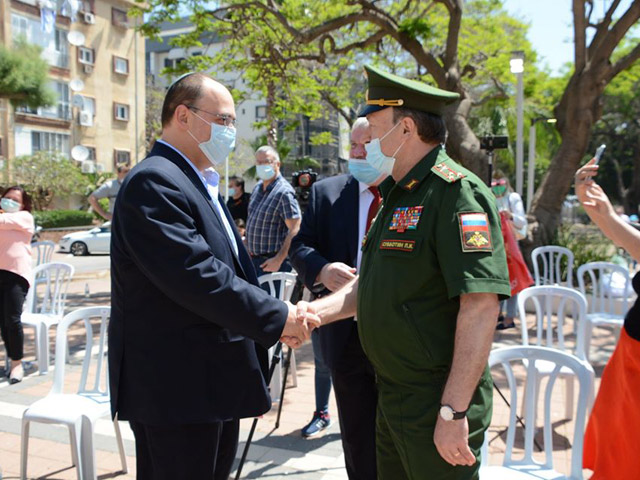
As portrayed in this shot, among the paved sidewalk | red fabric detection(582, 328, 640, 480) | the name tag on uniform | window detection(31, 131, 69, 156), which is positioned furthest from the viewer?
window detection(31, 131, 69, 156)

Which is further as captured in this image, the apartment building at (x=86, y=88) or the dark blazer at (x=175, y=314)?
the apartment building at (x=86, y=88)

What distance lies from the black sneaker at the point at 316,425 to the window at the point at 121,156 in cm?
2988

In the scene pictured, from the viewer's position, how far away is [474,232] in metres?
1.71

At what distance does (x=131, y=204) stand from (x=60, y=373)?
193 centimetres

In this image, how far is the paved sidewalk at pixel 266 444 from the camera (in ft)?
11.4

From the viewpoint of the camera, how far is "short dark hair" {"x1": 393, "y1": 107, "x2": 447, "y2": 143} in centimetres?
194

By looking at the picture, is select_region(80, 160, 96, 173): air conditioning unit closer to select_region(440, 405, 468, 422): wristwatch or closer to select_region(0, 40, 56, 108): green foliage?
→ select_region(0, 40, 56, 108): green foliage

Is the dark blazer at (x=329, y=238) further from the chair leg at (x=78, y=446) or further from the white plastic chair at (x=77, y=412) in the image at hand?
the chair leg at (x=78, y=446)

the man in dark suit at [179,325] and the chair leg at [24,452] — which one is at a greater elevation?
the man in dark suit at [179,325]

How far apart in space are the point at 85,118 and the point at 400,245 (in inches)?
1227

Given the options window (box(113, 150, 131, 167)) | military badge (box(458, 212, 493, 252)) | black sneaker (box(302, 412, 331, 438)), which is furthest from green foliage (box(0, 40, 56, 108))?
window (box(113, 150, 131, 167))

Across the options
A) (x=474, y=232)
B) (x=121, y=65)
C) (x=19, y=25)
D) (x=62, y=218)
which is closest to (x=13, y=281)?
(x=474, y=232)

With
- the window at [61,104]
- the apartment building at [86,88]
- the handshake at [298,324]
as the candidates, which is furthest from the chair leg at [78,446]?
the window at [61,104]

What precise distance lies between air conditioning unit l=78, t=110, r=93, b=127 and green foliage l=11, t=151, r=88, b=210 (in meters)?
3.79
